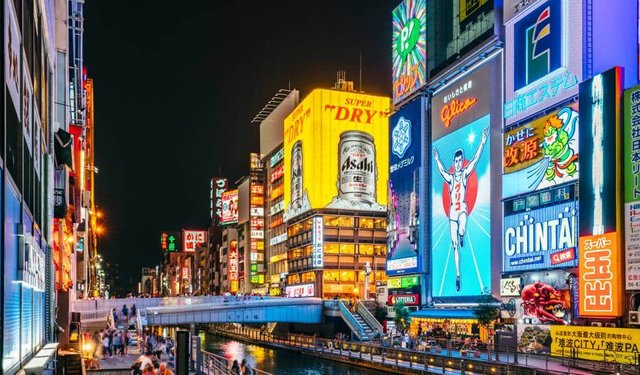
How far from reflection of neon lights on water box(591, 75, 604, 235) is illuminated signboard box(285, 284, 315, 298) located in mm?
64046

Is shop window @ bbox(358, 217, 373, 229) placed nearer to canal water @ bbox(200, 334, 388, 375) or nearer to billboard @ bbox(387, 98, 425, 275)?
billboard @ bbox(387, 98, 425, 275)

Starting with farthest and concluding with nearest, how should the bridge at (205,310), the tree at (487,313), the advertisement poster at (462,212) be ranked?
the bridge at (205,310), the advertisement poster at (462,212), the tree at (487,313)

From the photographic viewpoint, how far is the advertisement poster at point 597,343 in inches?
1282

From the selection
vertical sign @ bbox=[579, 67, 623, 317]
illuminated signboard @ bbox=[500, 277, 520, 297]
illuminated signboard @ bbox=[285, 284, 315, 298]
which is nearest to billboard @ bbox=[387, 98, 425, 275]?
illuminated signboard @ bbox=[500, 277, 520, 297]

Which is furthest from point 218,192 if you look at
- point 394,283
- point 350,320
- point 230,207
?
point 350,320

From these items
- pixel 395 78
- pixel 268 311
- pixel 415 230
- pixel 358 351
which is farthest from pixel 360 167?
pixel 358 351

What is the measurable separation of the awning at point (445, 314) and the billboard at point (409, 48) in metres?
22.2

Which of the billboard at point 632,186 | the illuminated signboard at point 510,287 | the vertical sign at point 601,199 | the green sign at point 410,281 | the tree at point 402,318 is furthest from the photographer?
the green sign at point 410,281

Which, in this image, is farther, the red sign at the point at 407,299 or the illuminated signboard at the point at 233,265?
the illuminated signboard at the point at 233,265

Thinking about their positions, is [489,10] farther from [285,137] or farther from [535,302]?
[285,137]

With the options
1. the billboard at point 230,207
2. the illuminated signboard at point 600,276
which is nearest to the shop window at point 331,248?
the billboard at point 230,207

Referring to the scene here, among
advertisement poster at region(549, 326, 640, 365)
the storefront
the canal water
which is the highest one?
advertisement poster at region(549, 326, 640, 365)

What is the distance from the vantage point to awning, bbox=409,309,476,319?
56.4 metres

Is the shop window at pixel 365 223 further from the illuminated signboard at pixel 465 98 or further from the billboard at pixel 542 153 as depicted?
the billboard at pixel 542 153
